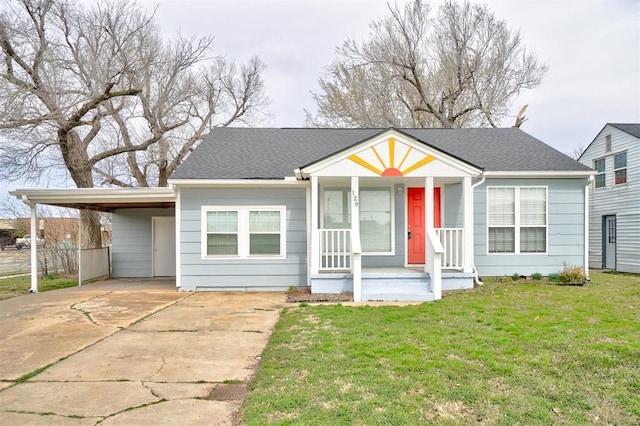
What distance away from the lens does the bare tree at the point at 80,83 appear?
13023 millimetres

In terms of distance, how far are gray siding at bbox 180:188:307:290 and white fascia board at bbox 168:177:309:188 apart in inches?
5.8

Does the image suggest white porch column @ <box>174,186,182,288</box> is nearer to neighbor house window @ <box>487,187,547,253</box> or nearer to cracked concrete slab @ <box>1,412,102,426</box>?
cracked concrete slab @ <box>1,412,102,426</box>

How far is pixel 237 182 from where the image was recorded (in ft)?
30.9

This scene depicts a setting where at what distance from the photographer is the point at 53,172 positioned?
15812 millimetres

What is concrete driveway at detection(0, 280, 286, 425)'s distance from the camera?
3275 mm

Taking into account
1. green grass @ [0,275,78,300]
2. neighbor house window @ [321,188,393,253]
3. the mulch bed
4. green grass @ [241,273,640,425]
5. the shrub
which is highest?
neighbor house window @ [321,188,393,253]

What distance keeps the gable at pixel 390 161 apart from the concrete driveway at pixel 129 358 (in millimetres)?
2945

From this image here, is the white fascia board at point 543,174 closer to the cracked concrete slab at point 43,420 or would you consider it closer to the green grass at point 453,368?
the green grass at point 453,368

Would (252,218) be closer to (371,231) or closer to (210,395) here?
(371,231)

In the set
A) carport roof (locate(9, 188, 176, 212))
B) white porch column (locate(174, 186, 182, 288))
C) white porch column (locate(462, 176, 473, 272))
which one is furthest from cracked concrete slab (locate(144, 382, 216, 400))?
carport roof (locate(9, 188, 176, 212))

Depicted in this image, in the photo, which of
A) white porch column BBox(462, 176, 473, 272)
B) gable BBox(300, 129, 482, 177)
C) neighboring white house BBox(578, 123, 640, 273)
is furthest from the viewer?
neighboring white house BBox(578, 123, 640, 273)

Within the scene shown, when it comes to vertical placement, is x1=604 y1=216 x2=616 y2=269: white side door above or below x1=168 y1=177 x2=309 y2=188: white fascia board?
below

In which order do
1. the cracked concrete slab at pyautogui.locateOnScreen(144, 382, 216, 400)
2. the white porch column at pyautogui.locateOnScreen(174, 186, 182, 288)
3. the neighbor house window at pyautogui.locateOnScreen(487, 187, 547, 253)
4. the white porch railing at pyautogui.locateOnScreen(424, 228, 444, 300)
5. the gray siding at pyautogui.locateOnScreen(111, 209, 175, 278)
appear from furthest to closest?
the gray siding at pyautogui.locateOnScreen(111, 209, 175, 278)
the neighbor house window at pyautogui.locateOnScreen(487, 187, 547, 253)
the white porch column at pyautogui.locateOnScreen(174, 186, 182, 288)
the white porch railing at pyautogui.locateOnScreen(424, 228, 444, 300)
the cracked concrete slab at pyautogui.locateOnScreen(144, 382, 216, 400)

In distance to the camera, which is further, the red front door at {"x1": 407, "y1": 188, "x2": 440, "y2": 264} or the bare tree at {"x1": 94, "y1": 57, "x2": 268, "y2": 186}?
the bare tree at {"x1": 94, "y1": 57, "x2": 268, "y2": 186}
